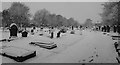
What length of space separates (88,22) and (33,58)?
7966 centimetres

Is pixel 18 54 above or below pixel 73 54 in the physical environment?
above

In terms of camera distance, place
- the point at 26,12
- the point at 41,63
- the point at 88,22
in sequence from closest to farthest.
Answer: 1. the point at 41,63
2. the point at 26,12
3. the point at 88,22

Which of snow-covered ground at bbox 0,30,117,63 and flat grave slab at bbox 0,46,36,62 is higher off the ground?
flat grave slab at bbox 0,46,36,62

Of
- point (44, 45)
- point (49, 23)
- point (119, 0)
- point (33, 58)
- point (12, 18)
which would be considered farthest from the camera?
point (49, 23)

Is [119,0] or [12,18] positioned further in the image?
[12,18]

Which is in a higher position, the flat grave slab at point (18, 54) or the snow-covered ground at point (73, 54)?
the flat grave slab at point (18, 54)

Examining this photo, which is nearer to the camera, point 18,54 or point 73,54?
point 18,54

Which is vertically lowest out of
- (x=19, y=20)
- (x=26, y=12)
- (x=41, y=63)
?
(x=41, y=63)

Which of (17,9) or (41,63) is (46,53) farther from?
(17,9)

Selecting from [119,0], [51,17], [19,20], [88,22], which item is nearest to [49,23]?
[51,17]

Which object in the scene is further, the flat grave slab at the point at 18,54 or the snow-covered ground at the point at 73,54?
the snow-covered ground at the point at 73,54

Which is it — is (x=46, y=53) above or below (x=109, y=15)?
below

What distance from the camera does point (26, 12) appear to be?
3872cm

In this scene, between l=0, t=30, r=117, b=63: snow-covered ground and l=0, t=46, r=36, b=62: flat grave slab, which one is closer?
l=0, t=46, r=36, b=62: flat grave slab
